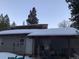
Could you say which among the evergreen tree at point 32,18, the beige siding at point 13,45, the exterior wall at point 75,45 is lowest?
the beige siding at point 13,45

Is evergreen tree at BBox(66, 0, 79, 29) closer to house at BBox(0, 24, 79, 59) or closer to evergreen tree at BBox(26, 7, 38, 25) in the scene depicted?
house at BBox(0, 24, 79, 59)

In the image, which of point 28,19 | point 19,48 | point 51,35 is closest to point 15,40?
point 19,48

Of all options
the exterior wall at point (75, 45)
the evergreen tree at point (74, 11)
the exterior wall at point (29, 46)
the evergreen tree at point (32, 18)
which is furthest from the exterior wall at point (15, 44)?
the evergreen tree at point (32, 18)

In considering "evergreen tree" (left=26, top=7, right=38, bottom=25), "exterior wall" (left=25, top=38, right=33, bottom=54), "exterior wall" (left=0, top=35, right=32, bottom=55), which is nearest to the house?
"exterior wall" (left=25, top=38, right=33, bottom=54)

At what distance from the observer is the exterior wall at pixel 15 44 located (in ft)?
123

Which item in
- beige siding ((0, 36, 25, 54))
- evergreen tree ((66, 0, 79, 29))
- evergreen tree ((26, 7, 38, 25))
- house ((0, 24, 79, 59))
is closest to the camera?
evergreen tree ((66, 0, 79, 29))

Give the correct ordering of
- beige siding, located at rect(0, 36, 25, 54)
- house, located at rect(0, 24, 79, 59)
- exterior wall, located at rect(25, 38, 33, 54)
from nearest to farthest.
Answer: house, located at rect(0, 24, 79, 59) → exterior wall, located at rect(25, 38, 33, 54) → beige siding, located at rect(0, 36, 25, 54)

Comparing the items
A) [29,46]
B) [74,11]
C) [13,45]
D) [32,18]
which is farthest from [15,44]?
[32,18]

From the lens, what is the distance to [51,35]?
1168 inches

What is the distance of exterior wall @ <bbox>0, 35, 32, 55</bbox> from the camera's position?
37.6m

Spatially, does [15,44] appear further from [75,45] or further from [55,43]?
[75,45]

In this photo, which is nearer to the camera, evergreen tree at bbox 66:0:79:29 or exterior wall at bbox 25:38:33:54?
evergreen tree at bbox 66:0:79:29

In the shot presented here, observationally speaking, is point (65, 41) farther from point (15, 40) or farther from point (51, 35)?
point (15, 40)

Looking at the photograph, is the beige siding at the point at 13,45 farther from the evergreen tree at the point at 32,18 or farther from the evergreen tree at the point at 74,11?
the evergreen tree at the point at 32,18
